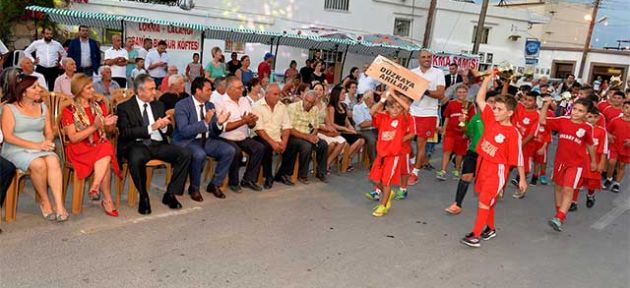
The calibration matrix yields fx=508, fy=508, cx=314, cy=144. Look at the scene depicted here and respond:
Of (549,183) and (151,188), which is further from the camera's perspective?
(549,183)

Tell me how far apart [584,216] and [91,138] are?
19.2 ft

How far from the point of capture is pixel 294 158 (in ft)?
22.3

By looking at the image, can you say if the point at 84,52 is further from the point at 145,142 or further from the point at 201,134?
the point at 145,142

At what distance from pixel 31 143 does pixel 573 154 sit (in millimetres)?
5604

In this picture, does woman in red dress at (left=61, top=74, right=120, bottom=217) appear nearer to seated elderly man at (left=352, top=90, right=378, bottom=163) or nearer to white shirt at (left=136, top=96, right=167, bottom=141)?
white shirt at (left=136, top=96, right=167, bottom=141)

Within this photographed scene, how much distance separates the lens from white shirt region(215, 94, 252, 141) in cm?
623

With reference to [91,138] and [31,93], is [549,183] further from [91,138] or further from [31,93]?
[31,93]

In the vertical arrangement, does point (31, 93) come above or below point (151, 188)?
above

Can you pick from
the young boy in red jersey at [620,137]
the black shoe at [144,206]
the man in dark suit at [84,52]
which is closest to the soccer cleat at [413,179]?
the young boy in red jersey at [620,137]

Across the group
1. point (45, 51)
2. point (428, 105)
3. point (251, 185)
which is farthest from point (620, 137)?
point (45, 51)

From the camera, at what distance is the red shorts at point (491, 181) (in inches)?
190

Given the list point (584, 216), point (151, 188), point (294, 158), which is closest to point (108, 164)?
point (151, 188)

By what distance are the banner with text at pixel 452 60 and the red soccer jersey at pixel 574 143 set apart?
43.9 feet

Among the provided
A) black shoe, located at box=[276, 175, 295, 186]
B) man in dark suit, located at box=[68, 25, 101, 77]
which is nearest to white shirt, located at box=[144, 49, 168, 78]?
man in dark suit, located at box=[68, 25, 101, 77]
